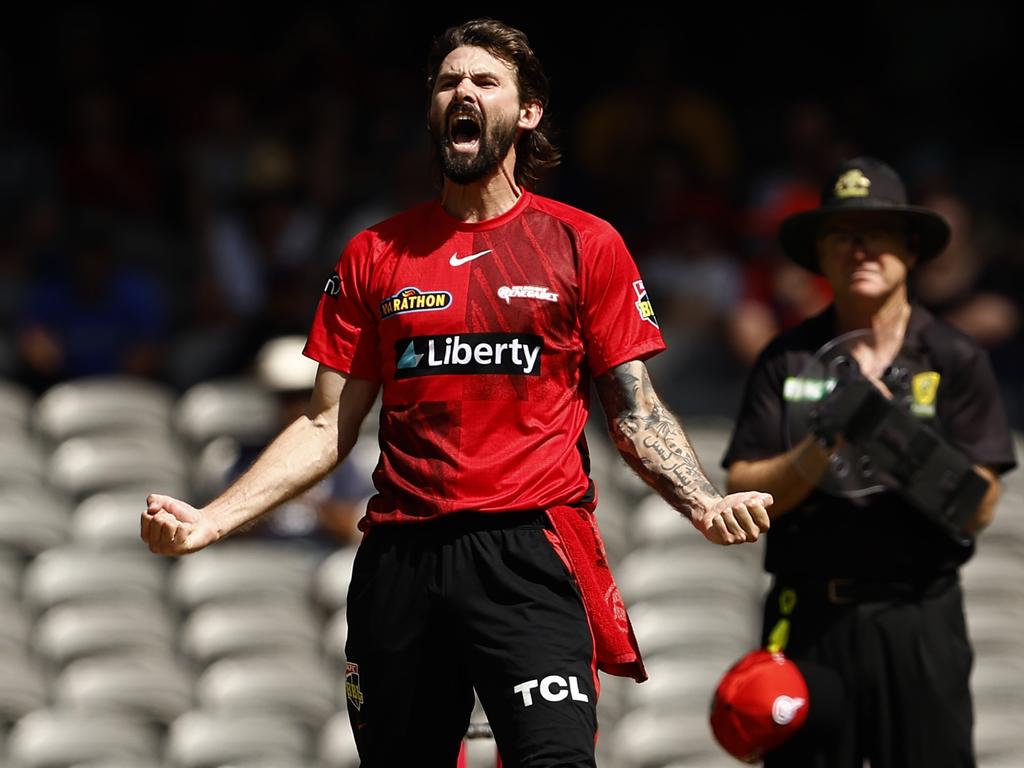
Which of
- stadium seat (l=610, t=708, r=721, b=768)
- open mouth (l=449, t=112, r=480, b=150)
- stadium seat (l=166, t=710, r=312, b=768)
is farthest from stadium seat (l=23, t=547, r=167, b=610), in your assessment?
open mouth (l=449, t=112, r=480, b=150)

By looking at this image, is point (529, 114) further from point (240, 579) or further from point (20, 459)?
point (20, 459)

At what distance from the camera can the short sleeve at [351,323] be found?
489cm

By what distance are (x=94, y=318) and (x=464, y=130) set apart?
589cm

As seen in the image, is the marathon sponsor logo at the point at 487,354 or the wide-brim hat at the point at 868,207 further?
the wide-brim hat at the point at 868,207

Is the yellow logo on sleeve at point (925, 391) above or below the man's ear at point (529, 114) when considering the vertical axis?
below

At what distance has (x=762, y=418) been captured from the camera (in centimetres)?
566

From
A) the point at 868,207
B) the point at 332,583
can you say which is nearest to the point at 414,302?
the point at 868,207

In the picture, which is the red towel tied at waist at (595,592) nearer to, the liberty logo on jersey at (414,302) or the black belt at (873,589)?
the liberty logo on jersey at (414,302)

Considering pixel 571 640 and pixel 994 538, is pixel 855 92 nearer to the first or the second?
pixel 994 538

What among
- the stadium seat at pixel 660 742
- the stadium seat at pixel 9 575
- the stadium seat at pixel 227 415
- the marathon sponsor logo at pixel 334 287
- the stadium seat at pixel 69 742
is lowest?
the stadium seat at pixel 660 742

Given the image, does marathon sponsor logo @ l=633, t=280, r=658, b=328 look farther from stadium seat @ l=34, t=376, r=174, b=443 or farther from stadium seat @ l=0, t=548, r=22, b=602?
stadium seat @ l=34, t=376, r=174, b=443

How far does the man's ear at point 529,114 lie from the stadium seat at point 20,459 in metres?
4.98

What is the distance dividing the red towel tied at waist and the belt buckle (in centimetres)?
102

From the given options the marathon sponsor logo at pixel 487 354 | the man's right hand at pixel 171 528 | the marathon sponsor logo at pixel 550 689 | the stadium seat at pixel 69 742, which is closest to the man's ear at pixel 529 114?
the marathon sponsor logo at pixel 487 354
